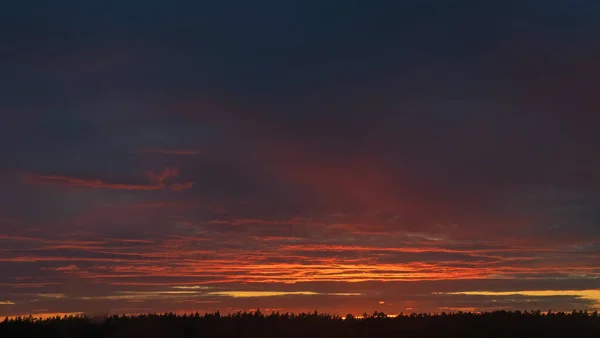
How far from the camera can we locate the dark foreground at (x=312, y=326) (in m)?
37.8

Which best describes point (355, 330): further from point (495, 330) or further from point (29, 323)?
point (29, 323)

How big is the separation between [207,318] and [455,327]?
1195 cm

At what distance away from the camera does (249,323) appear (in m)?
39.4

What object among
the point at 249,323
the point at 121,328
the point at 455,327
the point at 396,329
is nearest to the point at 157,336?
the point at 121,328

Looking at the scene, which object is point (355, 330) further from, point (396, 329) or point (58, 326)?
point (58, 326)

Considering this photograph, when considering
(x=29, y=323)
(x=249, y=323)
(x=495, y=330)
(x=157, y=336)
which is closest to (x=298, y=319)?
(x=249, y=323)

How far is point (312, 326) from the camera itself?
39.3 metres

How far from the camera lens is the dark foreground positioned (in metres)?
37.8

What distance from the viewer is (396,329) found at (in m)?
39.2

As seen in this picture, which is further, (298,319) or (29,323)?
(298,319)

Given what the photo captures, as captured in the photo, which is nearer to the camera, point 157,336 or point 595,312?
point 157,336

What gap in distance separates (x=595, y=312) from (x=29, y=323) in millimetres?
27186

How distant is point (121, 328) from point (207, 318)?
4208mm

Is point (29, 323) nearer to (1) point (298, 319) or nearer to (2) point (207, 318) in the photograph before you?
(2) point (207, 318)
